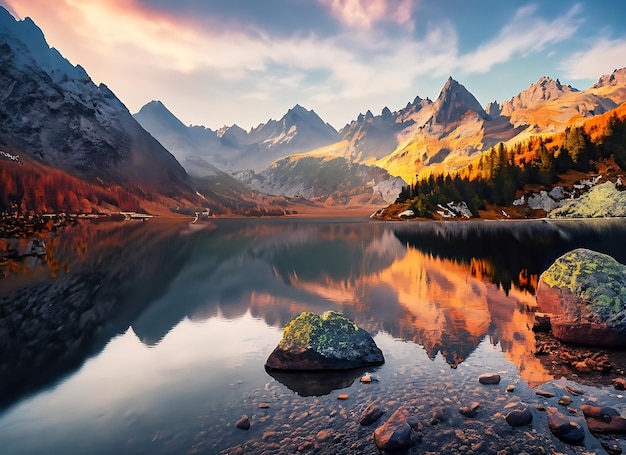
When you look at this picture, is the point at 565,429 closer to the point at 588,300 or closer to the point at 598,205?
the point at 588,300

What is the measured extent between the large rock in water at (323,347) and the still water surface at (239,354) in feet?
3.18

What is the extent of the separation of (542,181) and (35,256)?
21466 centimetres

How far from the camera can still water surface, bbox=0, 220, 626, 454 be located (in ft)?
50.3

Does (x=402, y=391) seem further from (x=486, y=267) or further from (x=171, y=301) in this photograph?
(x=486, y=267)

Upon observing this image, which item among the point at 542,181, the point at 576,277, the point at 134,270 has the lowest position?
the point at 134,270

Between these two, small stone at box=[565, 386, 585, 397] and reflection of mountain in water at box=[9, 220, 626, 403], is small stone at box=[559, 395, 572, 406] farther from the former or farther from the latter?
reflection of mountain in water at box=[9, 220, 626, 403]

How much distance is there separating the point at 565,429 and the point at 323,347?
11.1 metres

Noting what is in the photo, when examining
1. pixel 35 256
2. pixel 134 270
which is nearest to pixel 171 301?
pixel 134 270

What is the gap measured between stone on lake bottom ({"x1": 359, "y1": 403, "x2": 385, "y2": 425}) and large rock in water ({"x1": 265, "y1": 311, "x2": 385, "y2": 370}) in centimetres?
487

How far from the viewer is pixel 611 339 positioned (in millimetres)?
22609

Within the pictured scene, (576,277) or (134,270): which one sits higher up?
(576,277)

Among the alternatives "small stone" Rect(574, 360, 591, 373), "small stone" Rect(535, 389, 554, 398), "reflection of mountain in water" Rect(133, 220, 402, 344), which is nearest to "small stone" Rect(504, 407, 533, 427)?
"small stone" Rect(535, 389, 554, 398)

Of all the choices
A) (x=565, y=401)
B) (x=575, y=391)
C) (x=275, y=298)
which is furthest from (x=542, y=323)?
(x=275, y=298)

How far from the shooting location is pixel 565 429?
13883 mm
